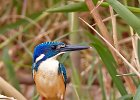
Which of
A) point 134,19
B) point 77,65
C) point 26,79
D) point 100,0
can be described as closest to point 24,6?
point 26,79

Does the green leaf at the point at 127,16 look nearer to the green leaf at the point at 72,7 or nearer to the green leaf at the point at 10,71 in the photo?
the green leaf at the point at 72,7

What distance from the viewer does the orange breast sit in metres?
1.09

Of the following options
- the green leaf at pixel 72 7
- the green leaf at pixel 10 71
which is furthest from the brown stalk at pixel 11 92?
the green leaf at pixel 10 71

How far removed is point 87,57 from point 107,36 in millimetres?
1154

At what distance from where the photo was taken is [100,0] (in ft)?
3.88

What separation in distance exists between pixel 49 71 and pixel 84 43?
25cm

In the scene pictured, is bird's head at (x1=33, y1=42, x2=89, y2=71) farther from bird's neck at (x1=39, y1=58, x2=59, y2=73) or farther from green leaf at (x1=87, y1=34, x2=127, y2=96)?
green leaf at (x1=87, y1=34, x2=127, y2=96)

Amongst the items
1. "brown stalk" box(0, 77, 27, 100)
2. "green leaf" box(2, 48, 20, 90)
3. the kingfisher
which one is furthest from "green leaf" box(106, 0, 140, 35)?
"green leaf" box(2, 48, 20, 90)

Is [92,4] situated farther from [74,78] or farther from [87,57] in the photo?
[87,57]

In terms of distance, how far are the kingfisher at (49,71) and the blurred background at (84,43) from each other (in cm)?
7

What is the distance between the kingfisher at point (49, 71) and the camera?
1093 millimetres

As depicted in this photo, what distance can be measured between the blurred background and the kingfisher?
0.24ft

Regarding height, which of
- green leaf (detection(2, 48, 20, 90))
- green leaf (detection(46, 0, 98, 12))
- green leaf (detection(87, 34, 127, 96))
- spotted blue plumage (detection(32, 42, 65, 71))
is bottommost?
green leaf (detection(2, 48, 20, 90))

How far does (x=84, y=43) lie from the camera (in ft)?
4.29
